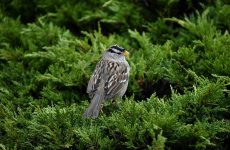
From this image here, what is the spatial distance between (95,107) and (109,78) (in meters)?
0.85

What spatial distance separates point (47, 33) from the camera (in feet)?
25.0

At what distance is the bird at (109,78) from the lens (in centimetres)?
601

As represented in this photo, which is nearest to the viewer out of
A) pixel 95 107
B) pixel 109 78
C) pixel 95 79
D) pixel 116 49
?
pixel 95 107

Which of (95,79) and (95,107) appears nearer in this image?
(95,107)

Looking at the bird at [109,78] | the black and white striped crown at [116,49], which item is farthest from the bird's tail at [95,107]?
the black and white striped crown at [116,49]

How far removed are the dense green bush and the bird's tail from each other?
7 centimetres

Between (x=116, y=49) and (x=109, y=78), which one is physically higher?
(x=116, y=49)

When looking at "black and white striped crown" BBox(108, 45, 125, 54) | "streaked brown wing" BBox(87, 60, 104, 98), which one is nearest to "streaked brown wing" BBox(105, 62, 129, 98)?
"streaked brown wing" BBox(87, 60, 104, 98)

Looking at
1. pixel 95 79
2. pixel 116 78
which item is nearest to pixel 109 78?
pixel 116 78

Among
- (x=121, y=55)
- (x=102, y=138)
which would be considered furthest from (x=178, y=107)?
(x=121, y=55)

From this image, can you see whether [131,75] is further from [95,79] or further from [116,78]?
[95,79]

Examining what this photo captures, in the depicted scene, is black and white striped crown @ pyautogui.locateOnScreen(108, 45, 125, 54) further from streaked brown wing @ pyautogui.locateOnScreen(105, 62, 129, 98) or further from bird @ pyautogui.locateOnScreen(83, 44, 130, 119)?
streaked brown wing @ pyautogui.locateOnScreen(105, 62, 129, 98)

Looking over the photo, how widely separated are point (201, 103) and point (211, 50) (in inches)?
59.4

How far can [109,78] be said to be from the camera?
20.7ft
